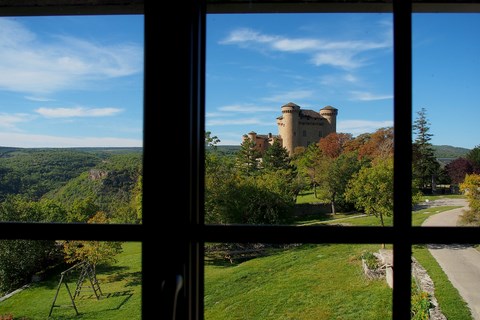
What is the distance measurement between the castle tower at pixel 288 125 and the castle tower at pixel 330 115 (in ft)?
0.29

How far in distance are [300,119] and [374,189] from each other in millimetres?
345

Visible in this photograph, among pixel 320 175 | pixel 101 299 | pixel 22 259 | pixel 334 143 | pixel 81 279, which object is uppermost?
pixel 334 143

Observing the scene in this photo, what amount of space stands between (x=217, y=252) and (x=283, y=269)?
55 centimetres

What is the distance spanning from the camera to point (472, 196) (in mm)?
1092

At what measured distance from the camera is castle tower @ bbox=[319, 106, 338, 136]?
109cm

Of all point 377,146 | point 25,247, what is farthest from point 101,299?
point 377,146

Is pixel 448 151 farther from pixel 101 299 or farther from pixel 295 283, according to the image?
pixel 101 299

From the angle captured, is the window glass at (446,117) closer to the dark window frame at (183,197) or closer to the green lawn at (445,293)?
the green lawn at (445,293)

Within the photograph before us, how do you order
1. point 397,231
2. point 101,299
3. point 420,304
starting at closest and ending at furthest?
point 397,231 → point 420,304 → point 101,299

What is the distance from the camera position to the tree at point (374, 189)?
3.41ft

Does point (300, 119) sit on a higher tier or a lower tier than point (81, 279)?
higher

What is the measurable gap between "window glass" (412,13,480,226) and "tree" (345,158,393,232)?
0.08 meters

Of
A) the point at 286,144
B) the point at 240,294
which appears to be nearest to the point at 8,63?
the point at 286,144

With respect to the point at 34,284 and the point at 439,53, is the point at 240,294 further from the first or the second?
the point at 439,53
